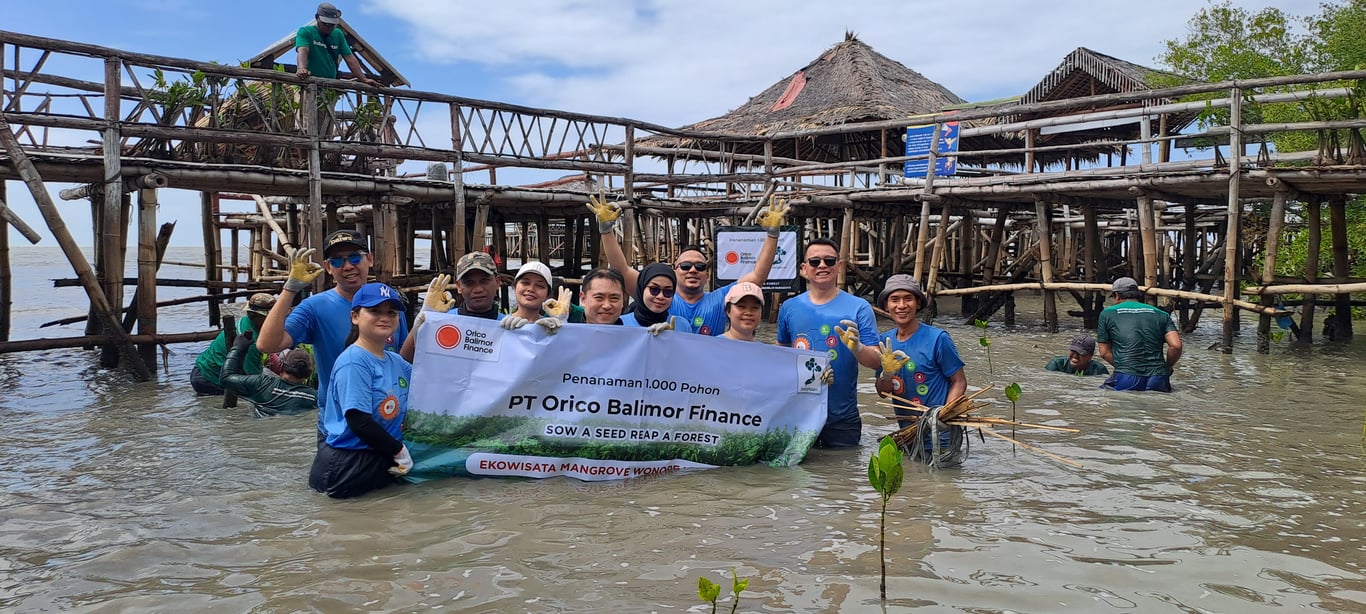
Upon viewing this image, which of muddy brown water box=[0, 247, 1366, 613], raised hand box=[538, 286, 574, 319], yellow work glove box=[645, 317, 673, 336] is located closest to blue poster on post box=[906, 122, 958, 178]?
muddy brown water box=[0, 247, 1366, 613]

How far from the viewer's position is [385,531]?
4.25 meters

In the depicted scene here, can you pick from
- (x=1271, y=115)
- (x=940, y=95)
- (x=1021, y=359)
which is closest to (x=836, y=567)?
(x=1021, y=359)

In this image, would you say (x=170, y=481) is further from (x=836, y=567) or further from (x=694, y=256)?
(x=836, y=567)

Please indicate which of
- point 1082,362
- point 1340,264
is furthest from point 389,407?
point 1340,264

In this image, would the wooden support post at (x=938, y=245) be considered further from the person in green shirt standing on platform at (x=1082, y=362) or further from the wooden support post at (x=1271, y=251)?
the person in green shirt standing on platform at (x=1082, y=362)

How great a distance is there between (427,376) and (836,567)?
2.12m

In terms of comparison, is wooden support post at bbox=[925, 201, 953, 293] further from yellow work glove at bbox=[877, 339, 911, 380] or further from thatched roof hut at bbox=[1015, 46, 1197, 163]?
yellow work glove at bbox=[877, 339, 911, 380]

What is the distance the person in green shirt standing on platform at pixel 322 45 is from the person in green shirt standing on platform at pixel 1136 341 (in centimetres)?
870

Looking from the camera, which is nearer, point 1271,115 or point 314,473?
point 314,473

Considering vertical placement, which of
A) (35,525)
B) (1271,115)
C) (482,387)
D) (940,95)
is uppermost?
(940,95)

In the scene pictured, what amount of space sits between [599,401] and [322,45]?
8.96 metres

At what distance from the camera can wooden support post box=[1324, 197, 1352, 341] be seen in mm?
12008

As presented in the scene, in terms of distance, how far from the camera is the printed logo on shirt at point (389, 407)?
431 cm

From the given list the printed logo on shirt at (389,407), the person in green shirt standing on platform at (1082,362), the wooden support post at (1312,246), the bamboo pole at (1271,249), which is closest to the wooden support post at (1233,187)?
the bamboo pole at (1271,249)
